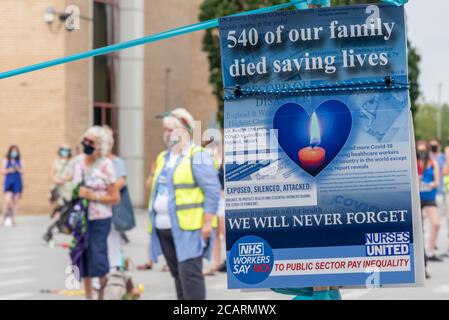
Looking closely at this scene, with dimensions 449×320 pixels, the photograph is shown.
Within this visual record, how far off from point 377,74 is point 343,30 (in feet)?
0.53

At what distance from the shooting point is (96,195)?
364 inches

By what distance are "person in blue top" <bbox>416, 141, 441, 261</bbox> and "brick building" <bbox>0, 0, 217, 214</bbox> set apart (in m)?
9.76

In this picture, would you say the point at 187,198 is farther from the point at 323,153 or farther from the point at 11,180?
the point at 11,180

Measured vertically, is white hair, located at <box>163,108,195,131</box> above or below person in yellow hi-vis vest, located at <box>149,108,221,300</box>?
above

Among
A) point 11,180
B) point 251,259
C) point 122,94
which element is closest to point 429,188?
point 11,180

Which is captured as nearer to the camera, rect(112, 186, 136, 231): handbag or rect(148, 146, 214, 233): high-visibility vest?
rect(148, 146, 214, 233): high-visibility vest

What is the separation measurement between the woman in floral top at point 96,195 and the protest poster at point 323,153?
6284 millimetres

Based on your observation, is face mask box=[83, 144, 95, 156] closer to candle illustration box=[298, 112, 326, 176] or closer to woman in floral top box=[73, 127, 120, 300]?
woman in floral top box=[73, 127, 120, 300]

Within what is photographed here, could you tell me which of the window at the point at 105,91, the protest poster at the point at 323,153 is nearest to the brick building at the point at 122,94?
the window at the point at 105,91

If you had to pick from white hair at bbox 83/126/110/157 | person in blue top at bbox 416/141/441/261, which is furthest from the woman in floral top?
person in blue top at bbox 416/141/441/261

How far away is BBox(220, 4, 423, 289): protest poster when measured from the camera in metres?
3.01
